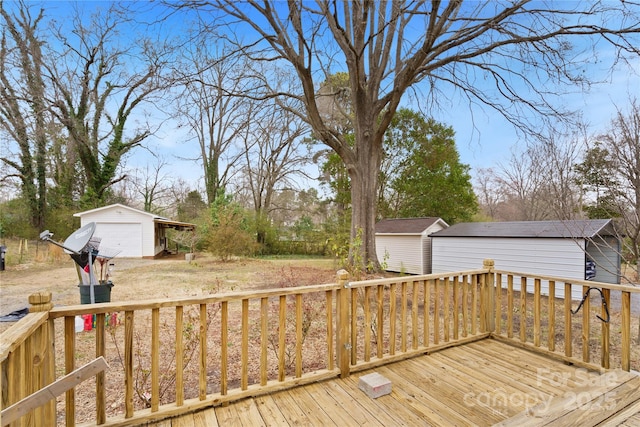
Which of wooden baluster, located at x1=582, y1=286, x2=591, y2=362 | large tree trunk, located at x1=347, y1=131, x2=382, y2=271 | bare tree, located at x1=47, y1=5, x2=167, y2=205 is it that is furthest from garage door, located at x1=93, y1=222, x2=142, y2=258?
wooden baluster, located at x1=582, y1=286, x2=591, y2=362

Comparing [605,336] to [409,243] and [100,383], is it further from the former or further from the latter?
[409,243]

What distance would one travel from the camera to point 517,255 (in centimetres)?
819

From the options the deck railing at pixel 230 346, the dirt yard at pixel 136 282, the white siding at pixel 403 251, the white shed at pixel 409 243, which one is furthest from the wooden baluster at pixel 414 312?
the white siding at pixel 403 251

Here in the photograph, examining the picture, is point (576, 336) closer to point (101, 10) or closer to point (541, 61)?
point (541, 61)

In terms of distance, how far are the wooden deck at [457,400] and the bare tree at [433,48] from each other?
5744 millimetres

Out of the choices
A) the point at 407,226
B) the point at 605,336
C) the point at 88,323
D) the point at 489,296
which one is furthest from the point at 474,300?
the point at 407,226

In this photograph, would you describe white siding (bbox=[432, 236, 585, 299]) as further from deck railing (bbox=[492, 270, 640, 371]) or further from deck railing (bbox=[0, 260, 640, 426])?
deck railing (bbox=[0, 260, 640, 426])

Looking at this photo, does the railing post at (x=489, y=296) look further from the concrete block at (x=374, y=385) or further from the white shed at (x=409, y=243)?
the white shed at (x=409, y=243)

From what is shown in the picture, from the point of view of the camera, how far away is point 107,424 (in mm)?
1945

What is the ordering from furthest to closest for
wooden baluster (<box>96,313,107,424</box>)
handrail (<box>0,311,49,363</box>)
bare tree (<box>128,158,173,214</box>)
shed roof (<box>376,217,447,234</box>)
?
bare tree (<box>128,158,173,214</box>), shed roof (<box>376,217,447,234</box>), wooden baluster (<box>96,313,107,424</box>), handrail (<box>0,311,49,363</box>)

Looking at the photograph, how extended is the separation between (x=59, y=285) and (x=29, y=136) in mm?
12154

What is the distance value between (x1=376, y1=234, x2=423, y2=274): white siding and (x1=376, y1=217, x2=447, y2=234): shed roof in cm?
18

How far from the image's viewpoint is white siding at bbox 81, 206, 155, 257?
15.1 meters

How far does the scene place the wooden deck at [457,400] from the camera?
5.14 ft
